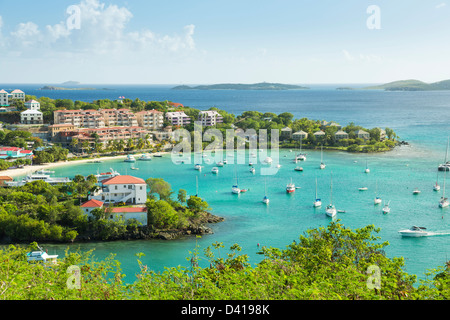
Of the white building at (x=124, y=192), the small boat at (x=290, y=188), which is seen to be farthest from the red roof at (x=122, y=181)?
the small boat at (x=290, y=188)

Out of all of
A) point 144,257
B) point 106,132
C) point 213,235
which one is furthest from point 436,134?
point 144,257

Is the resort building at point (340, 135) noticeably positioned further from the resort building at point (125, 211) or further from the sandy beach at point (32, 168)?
the resort building at point (125, 211)

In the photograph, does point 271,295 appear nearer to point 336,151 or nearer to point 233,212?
point 233,212

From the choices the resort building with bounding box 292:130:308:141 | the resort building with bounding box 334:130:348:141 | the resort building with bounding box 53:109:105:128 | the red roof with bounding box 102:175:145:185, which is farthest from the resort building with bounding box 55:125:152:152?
the red roof with bounding box 102:175:145:185

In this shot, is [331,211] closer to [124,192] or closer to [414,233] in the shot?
[414,233]

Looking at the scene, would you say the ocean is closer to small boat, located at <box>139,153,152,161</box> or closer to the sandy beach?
small boat, located at <box>139,153,152,161</box>

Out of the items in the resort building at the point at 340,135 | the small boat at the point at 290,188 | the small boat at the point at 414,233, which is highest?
the resort building at the point at 340,135
